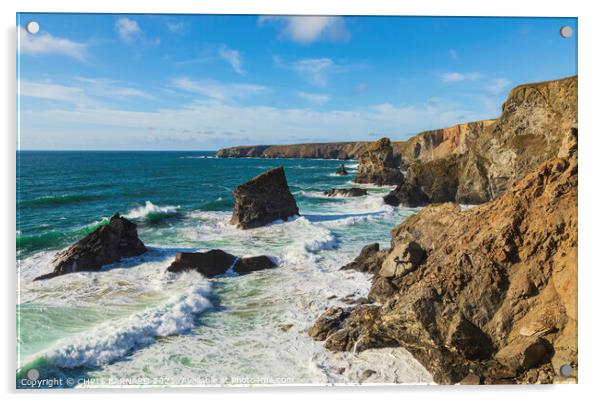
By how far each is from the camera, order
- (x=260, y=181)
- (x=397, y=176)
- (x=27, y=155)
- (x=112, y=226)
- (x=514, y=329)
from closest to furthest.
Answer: (x=514, y=329) → (x=27, y=155) → (x=112, y=226) → (x=260, y=181) → (x=397, y=176)

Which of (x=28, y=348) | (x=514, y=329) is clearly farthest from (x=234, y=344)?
(x=514, y=329)

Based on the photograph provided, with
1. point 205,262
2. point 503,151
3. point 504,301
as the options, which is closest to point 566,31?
point 504,301

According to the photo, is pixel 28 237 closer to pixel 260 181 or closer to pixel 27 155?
pixel 27 155

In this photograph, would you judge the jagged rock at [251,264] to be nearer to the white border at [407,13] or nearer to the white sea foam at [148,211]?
the white border at [407,13]

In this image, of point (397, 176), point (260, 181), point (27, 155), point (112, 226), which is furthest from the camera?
point (397, 176)

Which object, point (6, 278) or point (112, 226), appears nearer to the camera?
point (6, 278)

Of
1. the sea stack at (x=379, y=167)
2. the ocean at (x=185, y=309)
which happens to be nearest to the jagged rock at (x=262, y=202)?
the ocean at (x=185, y=309)
